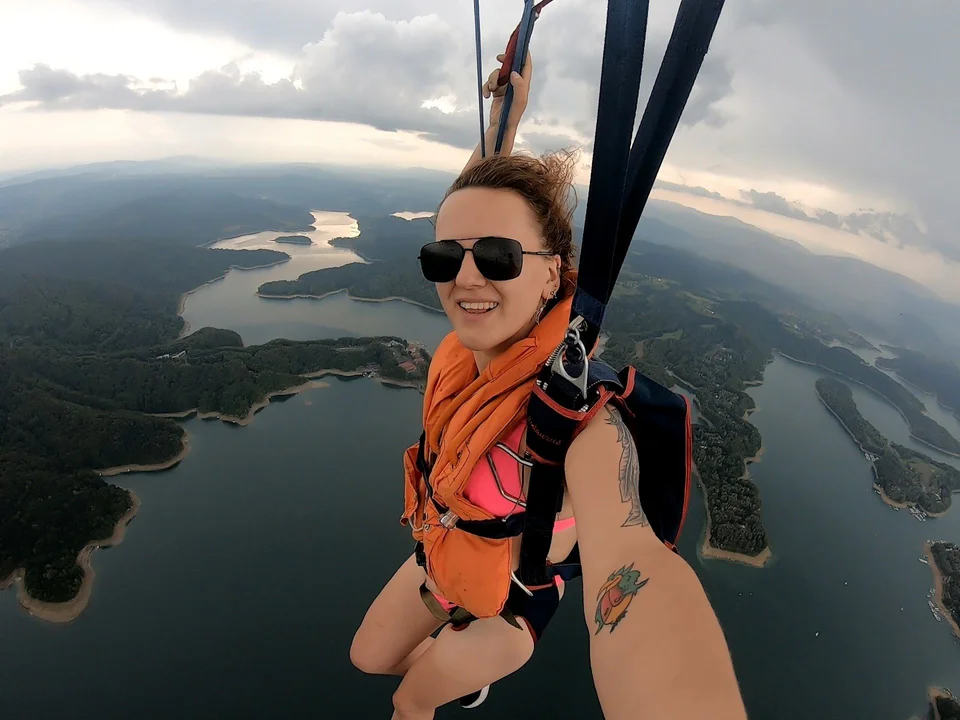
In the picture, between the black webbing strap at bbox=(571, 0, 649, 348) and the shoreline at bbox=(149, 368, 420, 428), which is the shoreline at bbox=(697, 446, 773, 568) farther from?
the black webbing strap at bbox=(571, 0, 649, 348)

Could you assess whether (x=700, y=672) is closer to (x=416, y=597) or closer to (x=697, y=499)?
(x=416, y=597)

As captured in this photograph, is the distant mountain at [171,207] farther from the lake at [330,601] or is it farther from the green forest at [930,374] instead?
the green forest at [930,374]

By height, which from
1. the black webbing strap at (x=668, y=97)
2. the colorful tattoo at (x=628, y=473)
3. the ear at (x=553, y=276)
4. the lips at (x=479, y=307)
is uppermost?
the black webbing strap at (x=668, y=97)

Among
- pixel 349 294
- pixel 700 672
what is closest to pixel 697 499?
pixel 700 672

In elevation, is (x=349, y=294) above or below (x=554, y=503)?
below

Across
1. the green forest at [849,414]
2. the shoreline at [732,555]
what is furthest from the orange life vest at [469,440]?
the green forest at [849,414]

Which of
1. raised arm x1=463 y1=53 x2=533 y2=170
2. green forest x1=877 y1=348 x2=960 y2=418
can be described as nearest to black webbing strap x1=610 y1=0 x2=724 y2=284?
raised arm x1=463 y1=53 x2=533 y2=170
